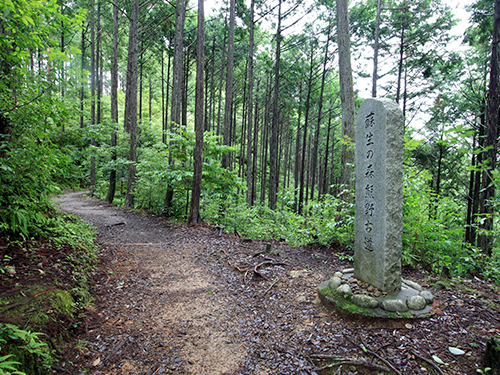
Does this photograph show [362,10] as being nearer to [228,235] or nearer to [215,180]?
[215,180]

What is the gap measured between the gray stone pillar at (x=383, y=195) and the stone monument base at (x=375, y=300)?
0.13m

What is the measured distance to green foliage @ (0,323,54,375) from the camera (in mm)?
1959

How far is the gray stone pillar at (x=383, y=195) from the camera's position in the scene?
11.1 feet

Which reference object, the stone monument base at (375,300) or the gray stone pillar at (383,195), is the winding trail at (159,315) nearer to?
the stone monument base at (375,300)

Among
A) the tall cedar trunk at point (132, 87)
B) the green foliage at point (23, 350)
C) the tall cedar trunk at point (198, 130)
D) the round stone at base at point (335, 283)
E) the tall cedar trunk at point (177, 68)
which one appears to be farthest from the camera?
the tall cedar trunk at point (132, 87)

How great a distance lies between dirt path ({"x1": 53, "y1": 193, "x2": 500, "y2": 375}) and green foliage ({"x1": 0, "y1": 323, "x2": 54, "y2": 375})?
1.12ft

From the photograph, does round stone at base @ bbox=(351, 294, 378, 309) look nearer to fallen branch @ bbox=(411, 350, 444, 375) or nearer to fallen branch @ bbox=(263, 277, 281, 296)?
fallen branch @ bbox=(411, 350, 444, 375)

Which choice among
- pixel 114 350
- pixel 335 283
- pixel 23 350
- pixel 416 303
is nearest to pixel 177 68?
pixel 335 283

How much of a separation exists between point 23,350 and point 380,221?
4.04 m

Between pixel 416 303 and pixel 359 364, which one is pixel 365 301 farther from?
pixel 359 364

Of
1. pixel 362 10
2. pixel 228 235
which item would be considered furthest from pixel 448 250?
pixel 362 10

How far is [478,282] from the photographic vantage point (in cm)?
417

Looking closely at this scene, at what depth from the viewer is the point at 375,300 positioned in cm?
319

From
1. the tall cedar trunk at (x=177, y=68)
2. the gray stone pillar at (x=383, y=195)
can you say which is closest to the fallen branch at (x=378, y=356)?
the gray stone pillar at (x=383, y=195)
